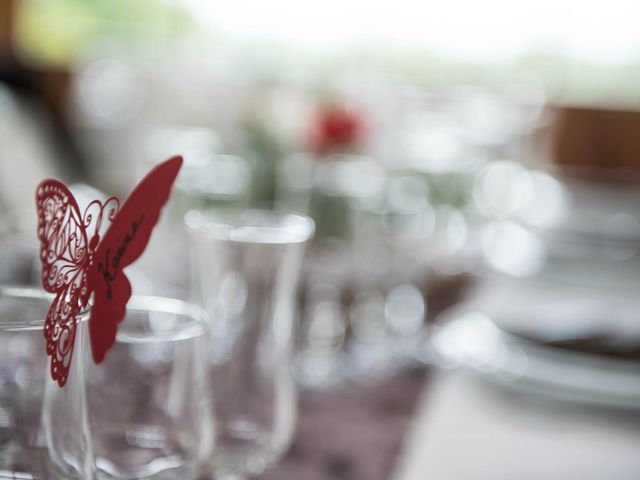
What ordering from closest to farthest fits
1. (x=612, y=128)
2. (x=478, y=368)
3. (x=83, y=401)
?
(x=83, y=401), (x=478, y=368), (x=612, y=128)

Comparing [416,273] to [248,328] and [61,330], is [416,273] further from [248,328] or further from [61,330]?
[61,330]

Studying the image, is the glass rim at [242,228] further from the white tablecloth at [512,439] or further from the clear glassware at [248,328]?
the white tablecloth at [512,439]

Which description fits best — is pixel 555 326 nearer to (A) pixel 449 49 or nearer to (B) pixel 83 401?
(B) pixel 83 401

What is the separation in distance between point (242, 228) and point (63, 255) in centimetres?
25

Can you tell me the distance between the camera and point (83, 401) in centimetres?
42

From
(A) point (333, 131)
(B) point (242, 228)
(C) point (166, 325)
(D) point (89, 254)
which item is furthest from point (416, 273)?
(D) point (89, 254)

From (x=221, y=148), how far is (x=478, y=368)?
1.21 m

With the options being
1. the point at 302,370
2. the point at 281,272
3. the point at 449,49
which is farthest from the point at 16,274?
the point at 449,49

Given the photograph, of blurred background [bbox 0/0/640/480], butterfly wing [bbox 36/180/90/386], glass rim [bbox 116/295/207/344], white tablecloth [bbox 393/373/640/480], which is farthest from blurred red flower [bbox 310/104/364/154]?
butterfly wing [bbox 36/180/90/386]

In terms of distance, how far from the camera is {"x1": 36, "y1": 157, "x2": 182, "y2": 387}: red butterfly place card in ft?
1.31

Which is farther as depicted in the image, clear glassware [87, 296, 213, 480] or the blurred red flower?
the blurred red flower

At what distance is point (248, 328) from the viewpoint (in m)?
0.66

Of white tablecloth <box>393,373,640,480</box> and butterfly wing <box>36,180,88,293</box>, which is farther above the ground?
butterfly wing <box>36,180,88,293</box>

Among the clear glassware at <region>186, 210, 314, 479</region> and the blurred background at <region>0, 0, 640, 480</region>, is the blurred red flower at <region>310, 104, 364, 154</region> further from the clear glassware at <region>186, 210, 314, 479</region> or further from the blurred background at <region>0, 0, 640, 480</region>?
the clear glassware at <region>186, 210, 314, 479</region>
